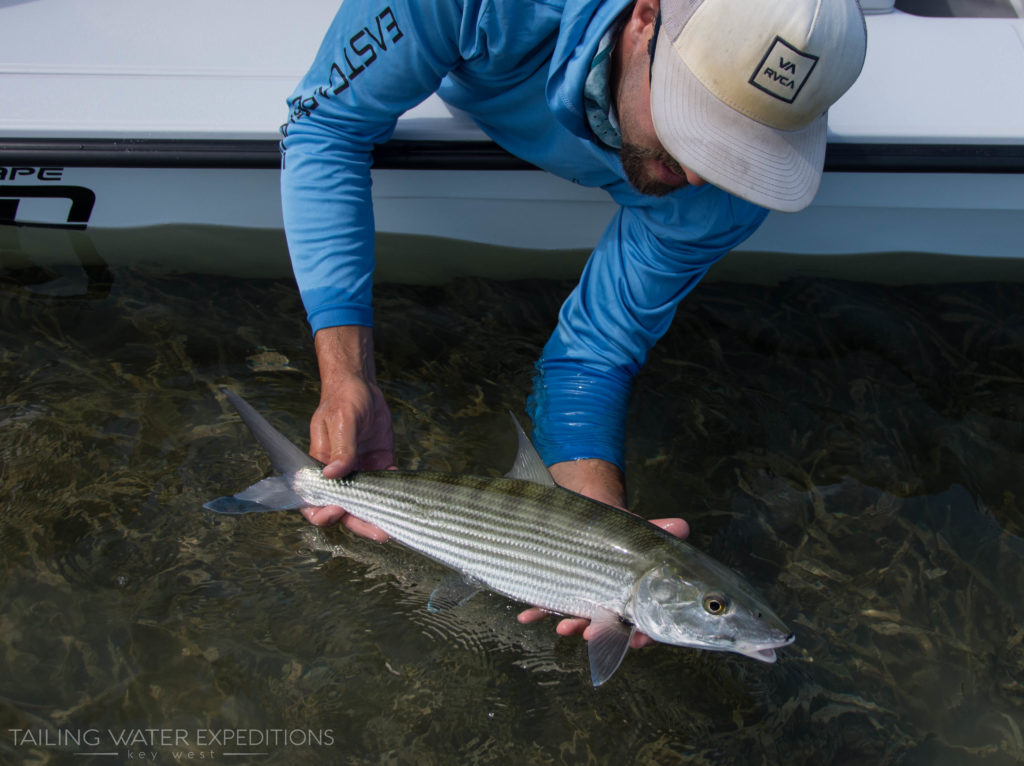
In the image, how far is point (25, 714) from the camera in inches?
96.3

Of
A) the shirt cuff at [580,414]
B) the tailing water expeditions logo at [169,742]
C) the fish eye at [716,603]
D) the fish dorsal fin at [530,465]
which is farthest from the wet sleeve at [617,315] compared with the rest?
the tailing water expeditions logo at [169,742]

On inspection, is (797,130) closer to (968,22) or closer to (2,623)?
(968,22)

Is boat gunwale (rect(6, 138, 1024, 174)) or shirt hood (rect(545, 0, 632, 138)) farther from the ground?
shirt hood (rect(545, 0, 632, 138))

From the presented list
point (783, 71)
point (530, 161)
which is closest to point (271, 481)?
point (530, 161)

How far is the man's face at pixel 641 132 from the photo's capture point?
216 cm

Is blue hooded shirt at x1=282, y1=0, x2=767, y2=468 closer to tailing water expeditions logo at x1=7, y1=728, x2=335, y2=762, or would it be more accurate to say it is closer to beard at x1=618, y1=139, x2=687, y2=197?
beard at x1=618, y1=139, x2=687, y2=197

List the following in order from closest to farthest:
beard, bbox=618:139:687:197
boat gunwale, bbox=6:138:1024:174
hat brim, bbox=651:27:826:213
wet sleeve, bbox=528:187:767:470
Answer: hat brim, bbox=651:27:826:213
beard, bbox=618:139:687:197
wet sleeve, bbox=528:187:767:470
boat gunwale, bbox=6:138:1024:174

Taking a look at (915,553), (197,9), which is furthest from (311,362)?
(915,553)

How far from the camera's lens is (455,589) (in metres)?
2.54

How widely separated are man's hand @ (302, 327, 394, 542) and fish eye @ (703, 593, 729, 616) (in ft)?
3.24

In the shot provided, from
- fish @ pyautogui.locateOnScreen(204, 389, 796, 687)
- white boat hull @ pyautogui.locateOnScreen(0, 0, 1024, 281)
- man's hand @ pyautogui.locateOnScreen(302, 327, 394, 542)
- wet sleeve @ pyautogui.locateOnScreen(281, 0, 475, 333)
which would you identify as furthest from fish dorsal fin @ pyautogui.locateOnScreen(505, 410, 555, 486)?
white boat hull @ pyautogui.locateOnScreen(0, 0, 1024, 281)

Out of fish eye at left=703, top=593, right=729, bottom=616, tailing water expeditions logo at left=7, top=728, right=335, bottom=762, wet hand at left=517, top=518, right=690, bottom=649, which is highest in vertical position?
fish eye at left=703, top=593, right=729, bottom=616

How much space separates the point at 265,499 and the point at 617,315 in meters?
1.31

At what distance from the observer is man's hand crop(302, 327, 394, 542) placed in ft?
8.14
